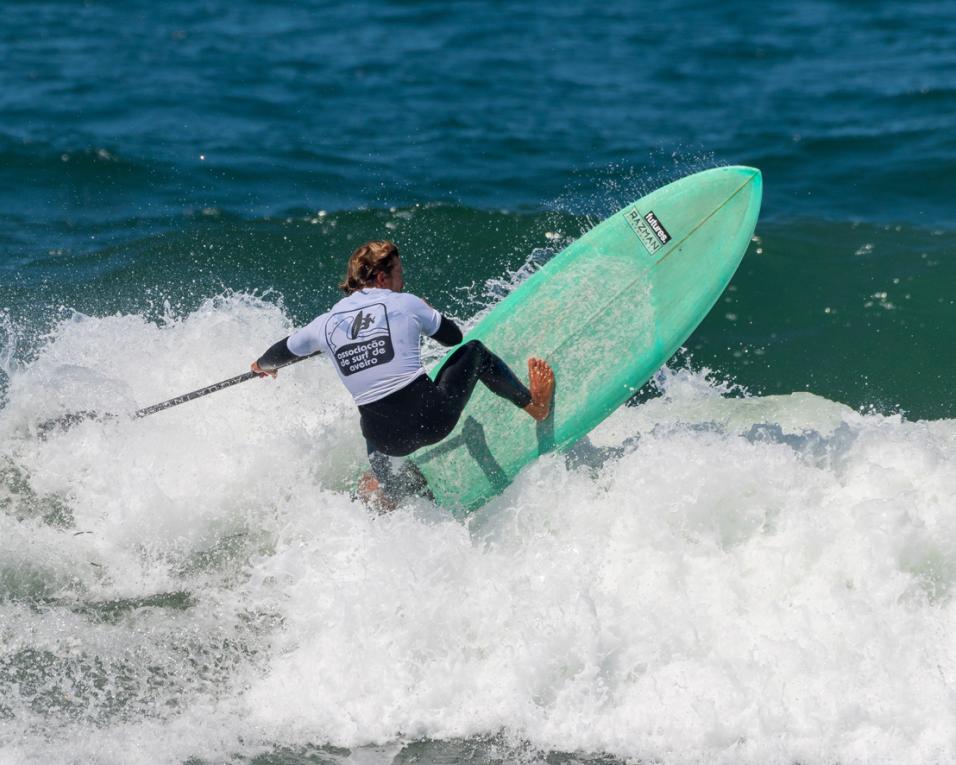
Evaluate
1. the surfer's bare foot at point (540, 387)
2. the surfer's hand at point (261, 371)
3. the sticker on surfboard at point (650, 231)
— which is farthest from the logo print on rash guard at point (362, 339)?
the sticker on surfboard at point (650, 231)

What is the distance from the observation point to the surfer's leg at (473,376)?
5918 millimetres

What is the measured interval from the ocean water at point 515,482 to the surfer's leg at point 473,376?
0.58 metres

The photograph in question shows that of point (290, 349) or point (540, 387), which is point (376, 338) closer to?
point (290, 349)

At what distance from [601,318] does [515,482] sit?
1.09 metres

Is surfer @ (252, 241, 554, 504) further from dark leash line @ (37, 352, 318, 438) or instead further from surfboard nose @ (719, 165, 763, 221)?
surfboard nose @ (719, 165, 763, 221)

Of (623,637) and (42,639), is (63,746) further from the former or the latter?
(623,637)

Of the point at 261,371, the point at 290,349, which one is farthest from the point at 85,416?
the point at 290,349

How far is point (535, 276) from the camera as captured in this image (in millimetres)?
6840

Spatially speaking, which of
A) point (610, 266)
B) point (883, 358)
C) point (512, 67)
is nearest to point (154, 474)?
point (610, 266)

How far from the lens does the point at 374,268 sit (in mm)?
5707

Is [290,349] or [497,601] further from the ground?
[290,349]

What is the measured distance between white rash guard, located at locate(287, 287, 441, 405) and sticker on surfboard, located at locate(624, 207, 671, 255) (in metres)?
1.61

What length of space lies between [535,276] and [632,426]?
1.45 m

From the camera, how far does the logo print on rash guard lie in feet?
18.4
